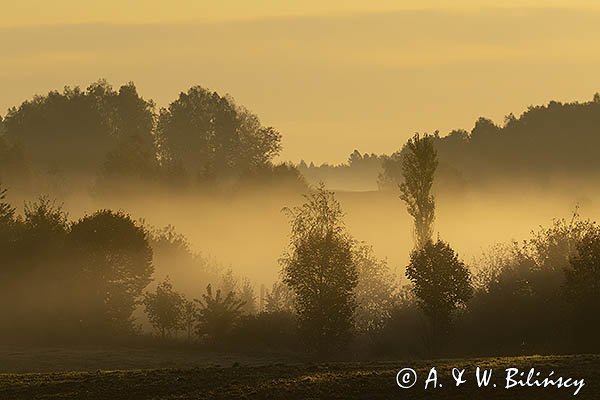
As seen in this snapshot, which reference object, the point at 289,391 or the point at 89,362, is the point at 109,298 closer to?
the point at 89,362

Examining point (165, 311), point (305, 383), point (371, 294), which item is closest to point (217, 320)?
point (165, 311)

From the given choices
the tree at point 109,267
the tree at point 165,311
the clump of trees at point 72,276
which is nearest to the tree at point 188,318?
the tree at point 165,311

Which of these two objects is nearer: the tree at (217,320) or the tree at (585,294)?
the tree at (585,294)

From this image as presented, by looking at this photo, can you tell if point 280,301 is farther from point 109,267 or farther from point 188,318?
point 109,267

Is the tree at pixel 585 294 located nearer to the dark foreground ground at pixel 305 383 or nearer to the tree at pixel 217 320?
the dark foreground ground at pixel 305 383

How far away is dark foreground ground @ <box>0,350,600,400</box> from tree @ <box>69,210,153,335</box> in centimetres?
4174

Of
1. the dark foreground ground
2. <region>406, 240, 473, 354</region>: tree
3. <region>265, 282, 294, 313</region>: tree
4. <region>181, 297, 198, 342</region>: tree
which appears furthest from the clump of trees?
the dark foreground ground

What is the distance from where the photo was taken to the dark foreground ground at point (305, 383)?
62.7 metres

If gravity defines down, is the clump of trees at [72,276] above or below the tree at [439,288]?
above

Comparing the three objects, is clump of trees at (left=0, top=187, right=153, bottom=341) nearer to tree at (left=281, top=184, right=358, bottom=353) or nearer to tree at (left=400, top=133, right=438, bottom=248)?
tree at (left=281, top=184, right=358, bottom=353)

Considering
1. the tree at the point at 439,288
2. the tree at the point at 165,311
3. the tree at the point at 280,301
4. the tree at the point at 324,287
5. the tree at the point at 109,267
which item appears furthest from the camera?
the tree at the point at 109,267

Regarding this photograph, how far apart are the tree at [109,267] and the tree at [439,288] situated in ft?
97.1

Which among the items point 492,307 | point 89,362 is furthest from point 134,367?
point 492,307

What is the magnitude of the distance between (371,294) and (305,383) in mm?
49019
